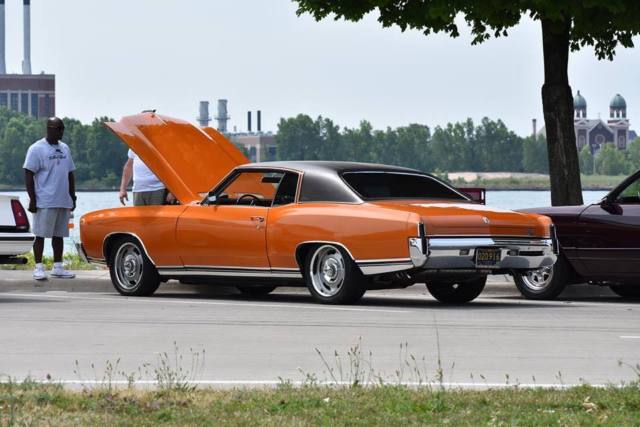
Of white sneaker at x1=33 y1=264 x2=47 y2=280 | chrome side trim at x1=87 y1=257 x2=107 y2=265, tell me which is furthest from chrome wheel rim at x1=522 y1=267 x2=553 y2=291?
white sneaker at x1=33 y1=264 x2=47 y2=280

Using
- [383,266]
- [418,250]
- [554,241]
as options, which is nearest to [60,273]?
[383,266]

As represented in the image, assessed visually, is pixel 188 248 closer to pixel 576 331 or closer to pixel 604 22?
pixel 576 331

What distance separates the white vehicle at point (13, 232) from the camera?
1619cm

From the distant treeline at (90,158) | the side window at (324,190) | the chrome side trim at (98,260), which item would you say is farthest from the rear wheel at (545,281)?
the distant treeline at (90,158)

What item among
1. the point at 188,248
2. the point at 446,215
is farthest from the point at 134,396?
the point at 188,248

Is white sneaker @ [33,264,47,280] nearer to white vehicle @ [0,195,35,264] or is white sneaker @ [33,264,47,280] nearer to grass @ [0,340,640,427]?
white vehicle @ [0,195,35,264]

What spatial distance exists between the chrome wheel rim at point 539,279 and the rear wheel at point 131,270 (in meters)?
3.97

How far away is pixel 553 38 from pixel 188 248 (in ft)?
27.8

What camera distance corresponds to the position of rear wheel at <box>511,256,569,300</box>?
1744 centimetres

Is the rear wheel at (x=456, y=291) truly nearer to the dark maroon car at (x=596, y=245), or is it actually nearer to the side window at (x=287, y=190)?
the dark maroon car at (x=596, y=245)

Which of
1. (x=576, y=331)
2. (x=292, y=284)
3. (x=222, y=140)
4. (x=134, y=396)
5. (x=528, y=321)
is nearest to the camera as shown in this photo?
(x=134, y=396)

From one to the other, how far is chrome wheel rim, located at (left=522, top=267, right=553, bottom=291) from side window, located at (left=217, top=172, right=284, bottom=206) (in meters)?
2.90

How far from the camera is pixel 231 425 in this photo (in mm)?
7391

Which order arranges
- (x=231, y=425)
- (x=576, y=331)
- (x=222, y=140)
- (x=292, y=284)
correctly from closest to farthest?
(x=231, y=425) < (x=576, y=331) < (x=292, y=284) < (x=222, y=140)
